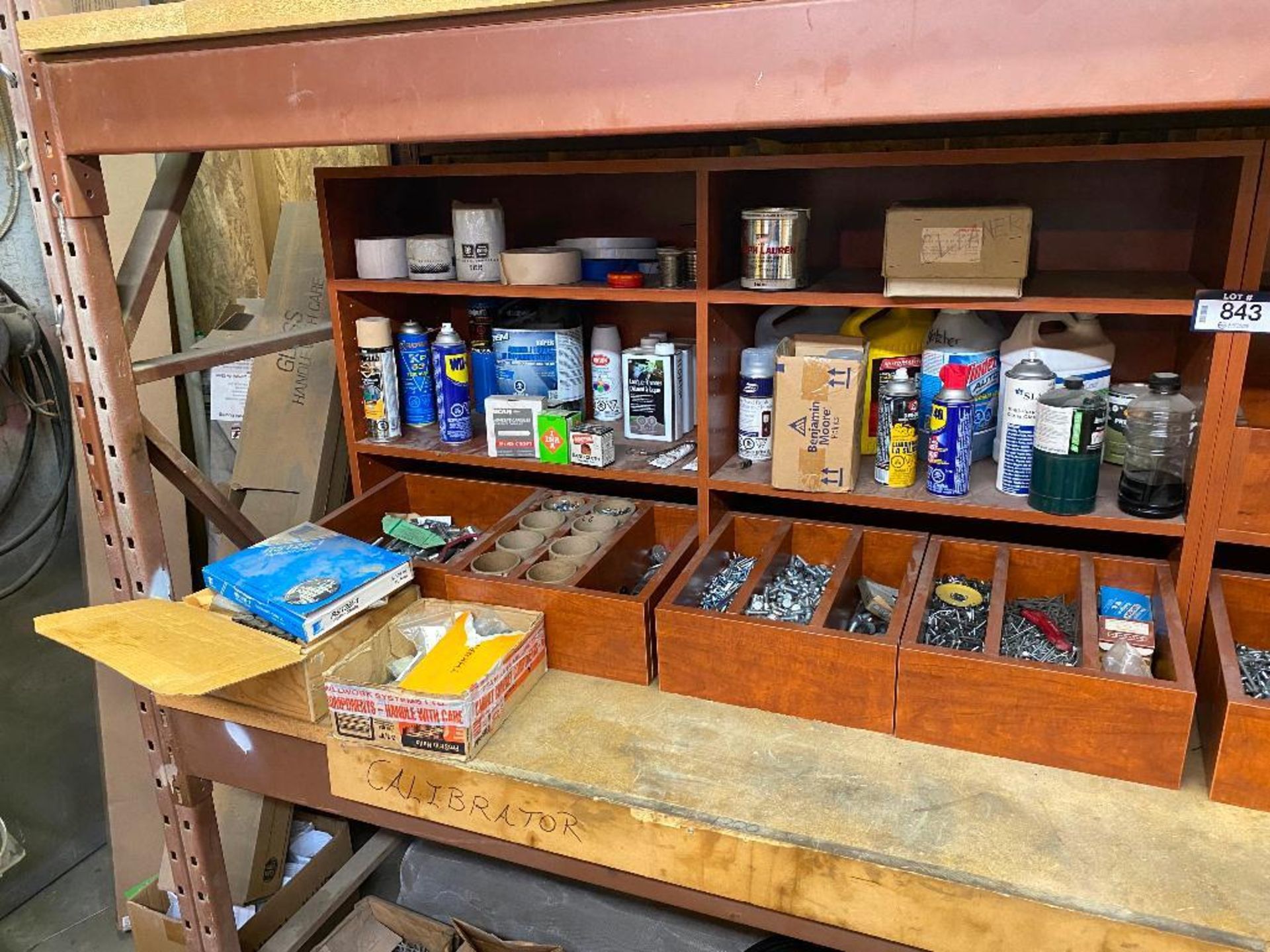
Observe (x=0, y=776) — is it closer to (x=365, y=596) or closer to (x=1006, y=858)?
(x=365, y=596)

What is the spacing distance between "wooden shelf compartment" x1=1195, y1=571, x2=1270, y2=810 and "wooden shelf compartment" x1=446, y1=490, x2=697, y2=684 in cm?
63

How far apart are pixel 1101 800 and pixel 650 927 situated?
2.74 feet

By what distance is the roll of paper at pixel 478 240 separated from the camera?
142cm

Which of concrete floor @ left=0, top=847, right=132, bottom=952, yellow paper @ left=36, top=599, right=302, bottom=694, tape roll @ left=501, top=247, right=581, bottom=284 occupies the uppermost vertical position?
tape roll @ left=501, top=247, right=581, bottom=284

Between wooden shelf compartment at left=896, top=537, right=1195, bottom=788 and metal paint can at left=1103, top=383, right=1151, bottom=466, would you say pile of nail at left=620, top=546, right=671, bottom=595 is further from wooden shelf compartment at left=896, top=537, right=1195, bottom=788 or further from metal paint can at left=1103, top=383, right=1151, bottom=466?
metal paint can at left=1103, top=383, right=1151, bottom=466

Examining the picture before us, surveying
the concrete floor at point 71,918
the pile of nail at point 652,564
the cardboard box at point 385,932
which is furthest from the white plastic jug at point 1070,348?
the concrete floor at point 71,918

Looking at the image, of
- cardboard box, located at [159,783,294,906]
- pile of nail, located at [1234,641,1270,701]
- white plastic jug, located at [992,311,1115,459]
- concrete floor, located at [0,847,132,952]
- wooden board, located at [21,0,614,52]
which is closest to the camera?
wooden board, located at [21,0,614,52]

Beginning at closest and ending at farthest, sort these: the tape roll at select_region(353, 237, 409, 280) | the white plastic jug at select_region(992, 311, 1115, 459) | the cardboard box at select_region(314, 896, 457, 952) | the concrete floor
A: the white plastic jug at select_region(992, 311, 1115, 459), the tape roll at select_region(353, 237, 409, 280), the cardboard box at select_region(314, 896, 457, 952), the concrete floor

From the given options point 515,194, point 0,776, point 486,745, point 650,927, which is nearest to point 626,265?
point 515,194

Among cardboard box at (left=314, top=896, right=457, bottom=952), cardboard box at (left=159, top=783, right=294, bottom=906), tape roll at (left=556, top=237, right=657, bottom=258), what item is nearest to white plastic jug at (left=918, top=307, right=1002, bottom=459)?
tape roll at (left=556, top=237, right=657, bottom=258)

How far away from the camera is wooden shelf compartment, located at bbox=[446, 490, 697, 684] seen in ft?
3.89

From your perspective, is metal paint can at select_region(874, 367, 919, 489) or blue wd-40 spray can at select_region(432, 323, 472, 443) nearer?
metal paint can at select_region(874, 367, 919, 489)

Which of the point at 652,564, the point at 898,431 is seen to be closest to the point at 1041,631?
the point at 898,431

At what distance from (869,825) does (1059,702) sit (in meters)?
0.24
